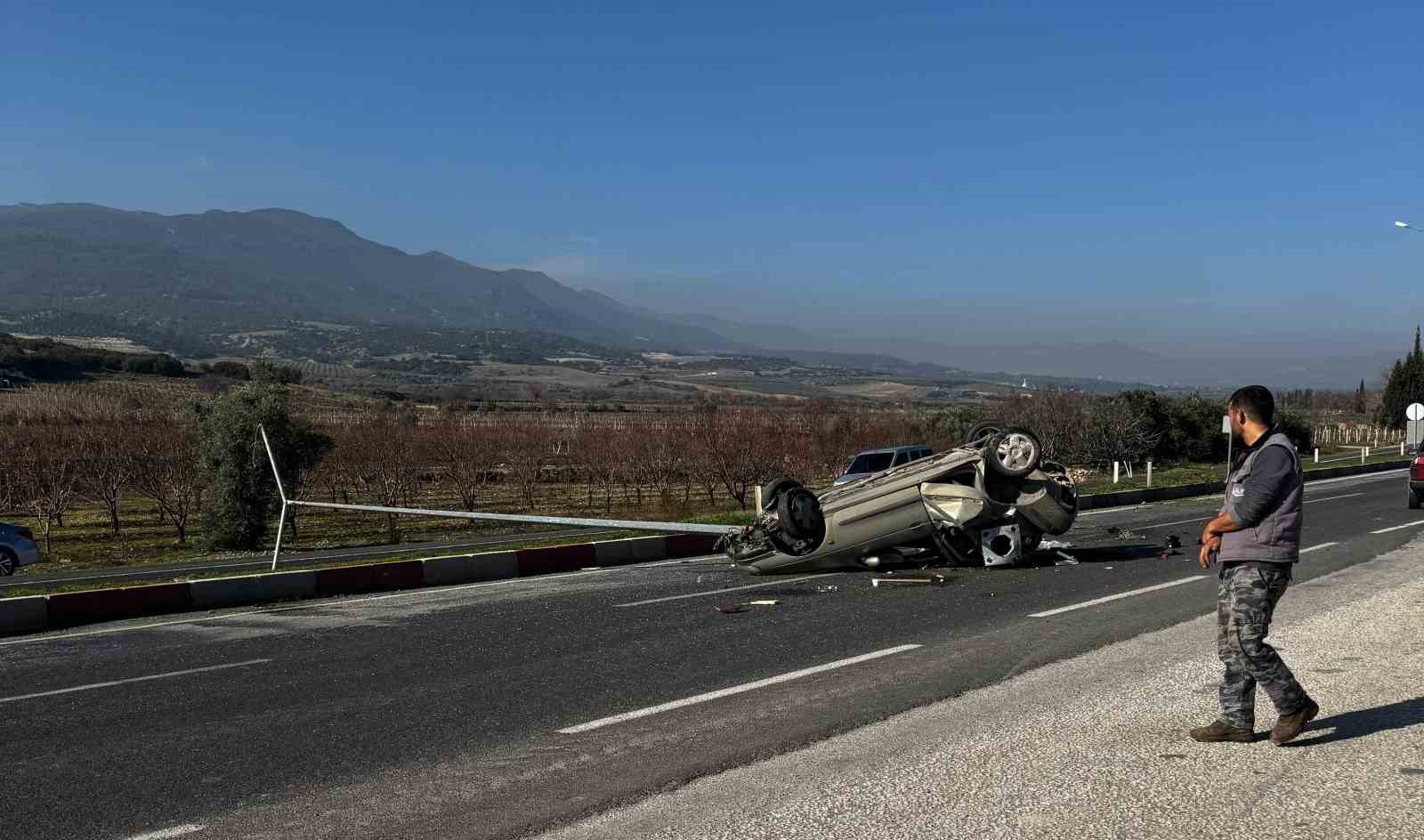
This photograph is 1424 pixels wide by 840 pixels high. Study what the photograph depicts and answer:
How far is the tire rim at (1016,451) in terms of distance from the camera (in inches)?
539

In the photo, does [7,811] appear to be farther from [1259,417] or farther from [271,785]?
[1259,417]

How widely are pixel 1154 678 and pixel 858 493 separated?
21.4 ft

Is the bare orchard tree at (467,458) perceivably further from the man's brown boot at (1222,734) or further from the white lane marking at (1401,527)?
the man's brown boot at (1222,734)

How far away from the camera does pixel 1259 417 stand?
598 cm


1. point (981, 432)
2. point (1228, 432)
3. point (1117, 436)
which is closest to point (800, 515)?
point (981, 432)

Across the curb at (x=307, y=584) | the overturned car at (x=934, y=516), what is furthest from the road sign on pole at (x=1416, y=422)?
the curb at (x=307, y=584)

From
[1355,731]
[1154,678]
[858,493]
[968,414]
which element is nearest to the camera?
[1355,731]

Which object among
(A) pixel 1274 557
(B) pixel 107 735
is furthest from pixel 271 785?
(A) pixel 1274 557

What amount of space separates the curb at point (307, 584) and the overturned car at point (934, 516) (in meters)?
3.65

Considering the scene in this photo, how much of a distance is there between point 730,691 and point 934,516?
6683mm

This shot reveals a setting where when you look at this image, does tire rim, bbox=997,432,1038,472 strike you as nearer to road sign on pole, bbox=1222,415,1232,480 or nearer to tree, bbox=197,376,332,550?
road sign on pole, bbox=1222,415,1232,480

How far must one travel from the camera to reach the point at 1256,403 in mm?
5965

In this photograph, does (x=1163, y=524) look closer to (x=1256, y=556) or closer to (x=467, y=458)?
(x=1256, y=556)

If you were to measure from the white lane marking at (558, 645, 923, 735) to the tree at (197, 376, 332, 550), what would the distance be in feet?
102
